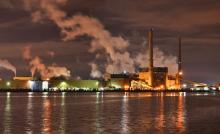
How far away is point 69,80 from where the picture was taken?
19738 centimetres

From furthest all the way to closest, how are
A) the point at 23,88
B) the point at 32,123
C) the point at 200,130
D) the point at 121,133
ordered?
the point at 23,88
the point at 32,123
the point at 200,130
the point at 121,133

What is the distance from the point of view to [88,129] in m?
28.6

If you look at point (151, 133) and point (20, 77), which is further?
point (20, 77)

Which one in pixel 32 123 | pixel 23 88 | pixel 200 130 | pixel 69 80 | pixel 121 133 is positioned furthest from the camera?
pixel 69 80

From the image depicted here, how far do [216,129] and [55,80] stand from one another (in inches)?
6581

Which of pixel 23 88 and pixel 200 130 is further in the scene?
pixel 23 88

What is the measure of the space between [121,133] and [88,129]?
2.39 metres

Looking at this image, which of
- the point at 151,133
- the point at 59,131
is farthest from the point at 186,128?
the point at 59,131

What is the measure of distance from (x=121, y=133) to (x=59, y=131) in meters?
3.45

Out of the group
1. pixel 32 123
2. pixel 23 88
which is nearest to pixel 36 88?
pixel 23 88

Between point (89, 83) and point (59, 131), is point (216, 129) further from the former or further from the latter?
point (89, 83)

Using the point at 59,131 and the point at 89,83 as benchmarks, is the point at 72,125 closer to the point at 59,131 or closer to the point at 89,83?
the point at 59,131

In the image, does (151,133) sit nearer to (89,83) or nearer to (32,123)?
(32,123)

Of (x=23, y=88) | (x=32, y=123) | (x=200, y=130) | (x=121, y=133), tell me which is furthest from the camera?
(x=23, y=88)
